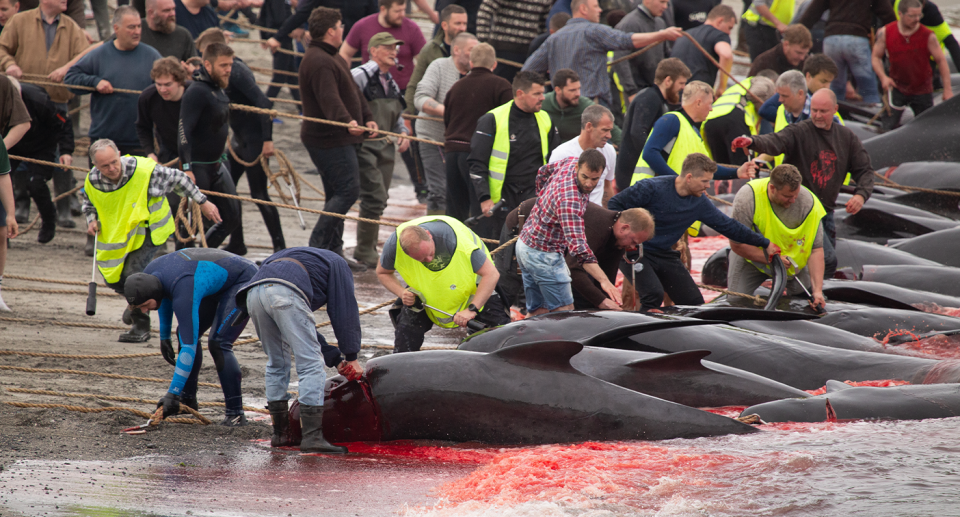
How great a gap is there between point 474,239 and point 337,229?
136 inches

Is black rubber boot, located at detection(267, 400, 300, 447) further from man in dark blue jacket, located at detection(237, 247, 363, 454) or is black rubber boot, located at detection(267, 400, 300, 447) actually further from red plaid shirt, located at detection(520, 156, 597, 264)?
red plaid shirt, located at detection(520, 156, 597, 264)

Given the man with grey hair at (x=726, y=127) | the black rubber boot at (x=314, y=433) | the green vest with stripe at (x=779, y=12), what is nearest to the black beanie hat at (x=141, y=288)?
the black rubber boot at (x=314, y=433)

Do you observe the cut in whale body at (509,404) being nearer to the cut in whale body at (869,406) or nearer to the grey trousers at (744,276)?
the cut in whale body at (869,406)

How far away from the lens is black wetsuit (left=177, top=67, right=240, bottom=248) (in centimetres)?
973

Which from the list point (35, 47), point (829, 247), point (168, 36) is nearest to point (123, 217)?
point (168, 36)

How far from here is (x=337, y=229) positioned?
10453mm

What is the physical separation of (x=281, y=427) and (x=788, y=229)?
15.8 ft

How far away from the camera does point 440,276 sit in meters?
7.30

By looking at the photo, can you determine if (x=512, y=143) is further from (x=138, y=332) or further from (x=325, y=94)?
(x=138, y=332)

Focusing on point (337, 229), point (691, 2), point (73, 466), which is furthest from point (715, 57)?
point (73, 466)

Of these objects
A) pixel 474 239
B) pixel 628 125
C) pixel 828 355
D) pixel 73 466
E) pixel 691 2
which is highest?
pixel 691 2

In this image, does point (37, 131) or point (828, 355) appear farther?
point (37, 131)

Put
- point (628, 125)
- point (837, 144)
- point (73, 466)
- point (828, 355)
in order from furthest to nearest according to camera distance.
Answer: point (628, 125) < point (837, 144) < point (828, 355) < point (73, 466)

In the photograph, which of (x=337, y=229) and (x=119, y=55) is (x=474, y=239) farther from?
(x=119, y=55)
